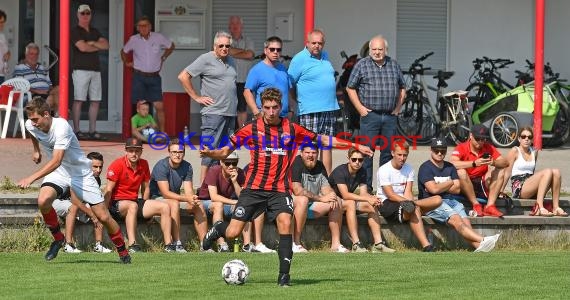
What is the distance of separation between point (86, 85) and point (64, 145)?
7.81 metres

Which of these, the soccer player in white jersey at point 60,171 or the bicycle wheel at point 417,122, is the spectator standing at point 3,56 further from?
the soccer player in white jersey at point 60,171

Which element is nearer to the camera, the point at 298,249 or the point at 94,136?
the point at 298,249

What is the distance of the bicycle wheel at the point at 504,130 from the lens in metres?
19.8

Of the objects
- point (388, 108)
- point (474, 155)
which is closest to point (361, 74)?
point (388, 108)

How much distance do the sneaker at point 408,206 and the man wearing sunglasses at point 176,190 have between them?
216 cm

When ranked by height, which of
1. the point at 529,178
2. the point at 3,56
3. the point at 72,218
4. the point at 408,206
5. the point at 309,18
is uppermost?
the point at 309,18

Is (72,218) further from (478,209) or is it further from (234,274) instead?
(478,209)

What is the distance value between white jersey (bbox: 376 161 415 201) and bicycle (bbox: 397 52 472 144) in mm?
4569

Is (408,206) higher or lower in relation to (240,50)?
lower

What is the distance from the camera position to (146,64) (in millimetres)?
20125

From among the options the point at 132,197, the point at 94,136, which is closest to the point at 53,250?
the point at 132,197

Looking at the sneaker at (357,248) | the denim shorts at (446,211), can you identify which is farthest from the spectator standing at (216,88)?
the denim shorts at (446,211)

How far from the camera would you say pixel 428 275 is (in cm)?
1254

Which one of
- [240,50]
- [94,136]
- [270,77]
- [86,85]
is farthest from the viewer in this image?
[240,50]
